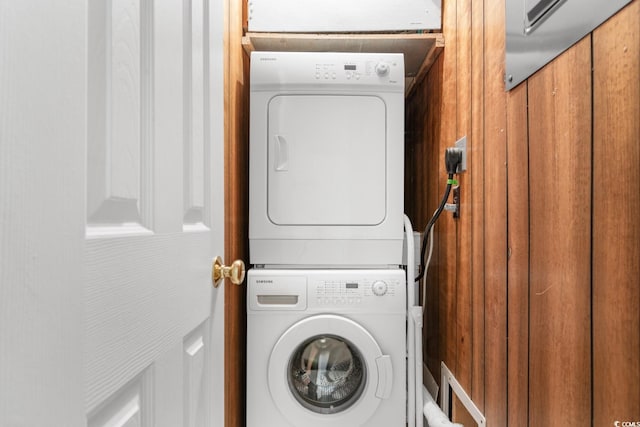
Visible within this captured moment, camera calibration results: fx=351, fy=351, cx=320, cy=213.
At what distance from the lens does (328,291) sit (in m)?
1.45

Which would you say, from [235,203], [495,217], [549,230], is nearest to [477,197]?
[495,217]

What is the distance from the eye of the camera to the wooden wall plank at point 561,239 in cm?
63

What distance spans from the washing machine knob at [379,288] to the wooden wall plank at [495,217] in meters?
0.45

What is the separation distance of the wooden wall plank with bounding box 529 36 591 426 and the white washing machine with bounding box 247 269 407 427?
25.9 inches

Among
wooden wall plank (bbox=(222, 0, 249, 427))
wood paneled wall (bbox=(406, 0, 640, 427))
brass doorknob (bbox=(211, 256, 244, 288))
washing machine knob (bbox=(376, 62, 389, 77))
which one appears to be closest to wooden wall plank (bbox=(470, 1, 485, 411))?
wood paneled wall (bbox=(406, 0, 640, 427))

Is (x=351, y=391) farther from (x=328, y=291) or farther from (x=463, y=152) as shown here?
(x=463, y=152)

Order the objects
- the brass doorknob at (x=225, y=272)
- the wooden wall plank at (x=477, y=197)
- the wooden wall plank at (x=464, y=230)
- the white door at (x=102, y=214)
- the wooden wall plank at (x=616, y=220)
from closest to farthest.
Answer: the white door at (x=102, y=214)
the wooden wall plank at (x=616, y=220)
the brass doorknob at (x=225, y=272)
the wooden wall plank at (x=477, y=197)
the wooden wall plank at (x=464, y=230)

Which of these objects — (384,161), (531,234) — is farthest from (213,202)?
(384,161)

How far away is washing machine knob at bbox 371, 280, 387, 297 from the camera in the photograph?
4.70 feet

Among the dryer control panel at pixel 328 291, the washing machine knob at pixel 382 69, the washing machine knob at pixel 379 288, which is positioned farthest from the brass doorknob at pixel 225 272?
the washing machine knob at pixel 382 69

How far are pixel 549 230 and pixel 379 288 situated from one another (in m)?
0.79

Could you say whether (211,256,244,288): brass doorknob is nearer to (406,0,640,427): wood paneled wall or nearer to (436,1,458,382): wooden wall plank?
(406,0,640,427): wood paneled wall

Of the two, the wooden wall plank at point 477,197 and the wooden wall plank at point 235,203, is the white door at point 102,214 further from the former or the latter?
the wooden wall plank at point 477,197

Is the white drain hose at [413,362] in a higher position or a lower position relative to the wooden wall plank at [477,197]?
lower
